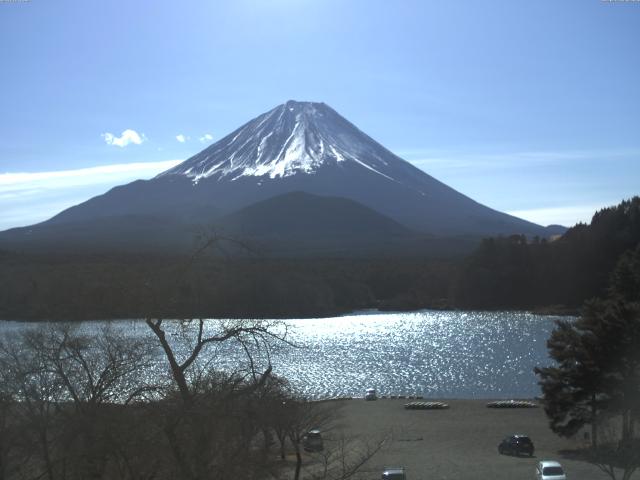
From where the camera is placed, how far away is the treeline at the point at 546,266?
5184 cm

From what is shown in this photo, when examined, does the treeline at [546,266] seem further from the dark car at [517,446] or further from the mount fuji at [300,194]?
the dark car at [517,446]

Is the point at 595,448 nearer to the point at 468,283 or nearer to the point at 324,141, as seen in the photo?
the point at 468,283

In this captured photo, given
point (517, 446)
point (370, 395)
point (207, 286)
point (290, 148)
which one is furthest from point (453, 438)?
point (290, 148)

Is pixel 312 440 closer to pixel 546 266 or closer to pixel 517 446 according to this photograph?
pixel 517 446

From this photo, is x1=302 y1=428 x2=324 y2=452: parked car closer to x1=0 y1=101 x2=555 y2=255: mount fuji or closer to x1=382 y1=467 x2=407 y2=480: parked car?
x1=382 y1=467 x2=407 y2=480: parked car

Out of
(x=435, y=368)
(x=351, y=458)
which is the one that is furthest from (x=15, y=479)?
(x=435, y=368)

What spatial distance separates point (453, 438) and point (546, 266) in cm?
3944

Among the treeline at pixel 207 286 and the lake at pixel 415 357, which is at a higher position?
the treeline at pixel 207 286

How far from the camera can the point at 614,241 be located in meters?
51.6

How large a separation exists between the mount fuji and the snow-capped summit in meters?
0.14

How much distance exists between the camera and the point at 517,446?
48.9 ft

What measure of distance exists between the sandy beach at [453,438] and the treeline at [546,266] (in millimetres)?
33187

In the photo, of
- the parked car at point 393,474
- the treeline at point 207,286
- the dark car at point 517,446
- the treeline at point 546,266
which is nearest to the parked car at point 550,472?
the parked car at point 393,474

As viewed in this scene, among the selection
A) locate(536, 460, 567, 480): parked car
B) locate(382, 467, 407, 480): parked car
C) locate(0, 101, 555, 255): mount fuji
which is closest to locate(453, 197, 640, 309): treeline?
locate(0, 101, 555, 255): mount fuji
